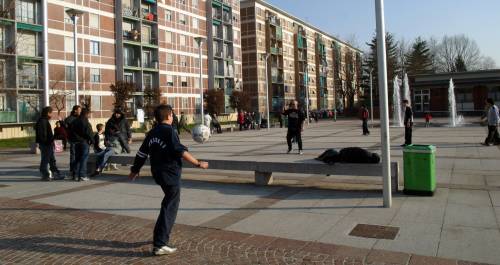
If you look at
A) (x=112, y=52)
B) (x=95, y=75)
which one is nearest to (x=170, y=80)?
(x=112, y=52)

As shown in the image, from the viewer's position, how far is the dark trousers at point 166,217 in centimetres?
550

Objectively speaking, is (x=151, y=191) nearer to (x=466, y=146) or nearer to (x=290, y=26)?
(x=466, y=146)

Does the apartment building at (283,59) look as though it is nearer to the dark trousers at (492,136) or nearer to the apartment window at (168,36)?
the apartment window at (168,36)

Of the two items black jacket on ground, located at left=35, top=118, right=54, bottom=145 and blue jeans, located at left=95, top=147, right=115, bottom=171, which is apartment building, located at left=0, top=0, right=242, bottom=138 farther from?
black jacket on ground, located at left=35, top=118, right=54, bottom=145

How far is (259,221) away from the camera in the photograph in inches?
276

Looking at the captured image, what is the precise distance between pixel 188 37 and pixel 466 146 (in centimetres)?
5071

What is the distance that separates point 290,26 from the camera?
94.6 metres

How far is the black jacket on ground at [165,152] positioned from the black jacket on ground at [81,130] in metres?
6.12

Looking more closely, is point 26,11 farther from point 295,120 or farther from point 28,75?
point 295,120

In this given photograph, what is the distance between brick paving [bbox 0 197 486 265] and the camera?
5.26 metres

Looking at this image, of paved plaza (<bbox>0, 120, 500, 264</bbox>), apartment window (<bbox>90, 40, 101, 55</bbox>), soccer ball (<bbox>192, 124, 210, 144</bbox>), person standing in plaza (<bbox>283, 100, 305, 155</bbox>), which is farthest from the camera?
apartment window (<bbox>90, 40, 101, 55</bbox>)

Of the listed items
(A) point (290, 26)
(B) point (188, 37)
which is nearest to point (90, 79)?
(B) point (188, 37)

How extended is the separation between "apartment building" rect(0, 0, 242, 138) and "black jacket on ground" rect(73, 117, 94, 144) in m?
16.5

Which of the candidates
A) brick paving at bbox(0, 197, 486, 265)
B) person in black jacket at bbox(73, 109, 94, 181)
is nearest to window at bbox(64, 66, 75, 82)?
person in black jacket at bbox(73, 109, 94, 181)
